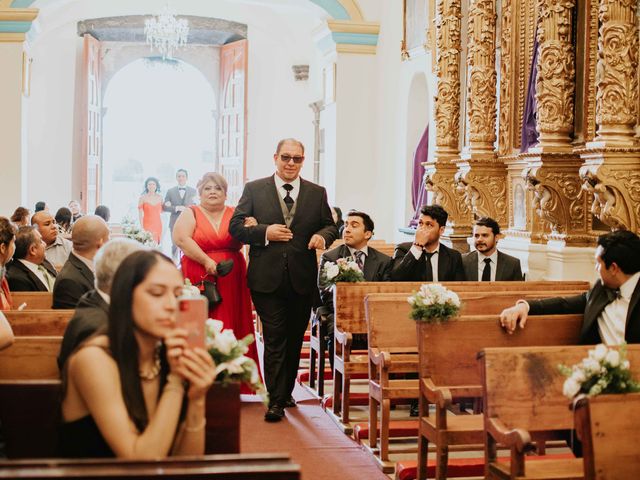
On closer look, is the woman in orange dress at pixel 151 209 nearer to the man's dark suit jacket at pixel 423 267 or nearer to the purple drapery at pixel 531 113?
the purple drapery at pixel 531 113

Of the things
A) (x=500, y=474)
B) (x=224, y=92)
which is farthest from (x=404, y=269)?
(x=224, y=92)

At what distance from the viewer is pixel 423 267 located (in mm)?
8078

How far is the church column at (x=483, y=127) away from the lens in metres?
10.6

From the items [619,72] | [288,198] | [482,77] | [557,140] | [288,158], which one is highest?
[482,77]

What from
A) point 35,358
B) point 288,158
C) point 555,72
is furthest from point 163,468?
point 555,72

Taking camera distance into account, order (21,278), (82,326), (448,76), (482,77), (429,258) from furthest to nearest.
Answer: (448,76) → (482,77) → (429,258) → (21,278) → (82,326)

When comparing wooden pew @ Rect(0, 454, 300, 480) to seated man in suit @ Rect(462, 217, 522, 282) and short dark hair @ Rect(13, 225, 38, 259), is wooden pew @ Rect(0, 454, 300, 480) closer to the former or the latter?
short dark hair @ Rect(13, 225, 38, 259)

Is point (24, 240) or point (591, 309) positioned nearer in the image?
point (591, 309)

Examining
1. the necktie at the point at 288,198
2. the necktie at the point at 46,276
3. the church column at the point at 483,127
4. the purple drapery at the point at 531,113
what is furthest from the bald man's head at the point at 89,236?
the church column at the point at 483,127

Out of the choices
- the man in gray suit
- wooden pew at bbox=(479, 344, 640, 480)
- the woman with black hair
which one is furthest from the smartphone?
the man in gray suit

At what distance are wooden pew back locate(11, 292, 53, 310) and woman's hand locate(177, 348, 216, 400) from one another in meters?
3.89

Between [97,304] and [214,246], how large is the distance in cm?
447

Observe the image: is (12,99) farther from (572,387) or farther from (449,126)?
(572,387)

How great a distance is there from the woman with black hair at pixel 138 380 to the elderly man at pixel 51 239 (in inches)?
232
